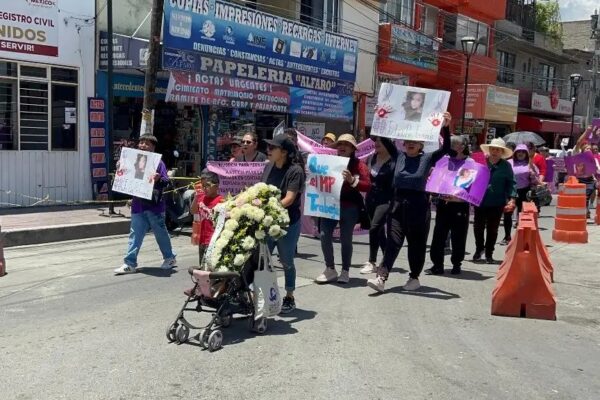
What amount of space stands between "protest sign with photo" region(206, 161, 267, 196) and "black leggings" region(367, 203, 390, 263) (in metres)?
1.79

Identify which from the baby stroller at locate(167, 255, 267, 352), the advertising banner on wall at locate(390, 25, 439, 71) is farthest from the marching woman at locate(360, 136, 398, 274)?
the advertising banner on wall at locate(390, 25, 439, 71)

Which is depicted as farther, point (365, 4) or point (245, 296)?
point (365, 4)

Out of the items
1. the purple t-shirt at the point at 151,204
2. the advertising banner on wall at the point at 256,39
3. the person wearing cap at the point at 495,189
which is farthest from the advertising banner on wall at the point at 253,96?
the person wearing cap at the point at 495,189

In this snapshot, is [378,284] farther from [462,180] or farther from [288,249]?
[462,180]

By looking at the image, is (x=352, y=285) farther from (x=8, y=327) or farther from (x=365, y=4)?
(x=365, y=4)

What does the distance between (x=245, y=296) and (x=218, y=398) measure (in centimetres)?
146

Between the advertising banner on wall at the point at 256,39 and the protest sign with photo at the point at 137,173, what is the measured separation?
733 cm

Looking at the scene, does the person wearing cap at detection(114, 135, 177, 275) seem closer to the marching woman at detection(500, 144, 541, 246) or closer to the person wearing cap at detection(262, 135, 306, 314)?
the person wearing cap at detection(262, 135, 306, 314)

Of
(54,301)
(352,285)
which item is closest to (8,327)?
(54,301)

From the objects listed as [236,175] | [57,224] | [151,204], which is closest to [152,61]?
[57,224]

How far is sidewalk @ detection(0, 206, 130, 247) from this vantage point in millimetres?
10773

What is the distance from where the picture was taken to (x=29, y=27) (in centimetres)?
1354

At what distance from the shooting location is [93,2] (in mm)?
14766

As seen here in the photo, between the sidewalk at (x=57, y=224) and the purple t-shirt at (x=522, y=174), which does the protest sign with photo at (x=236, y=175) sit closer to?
the sidewalk at (x=57, y=224)
